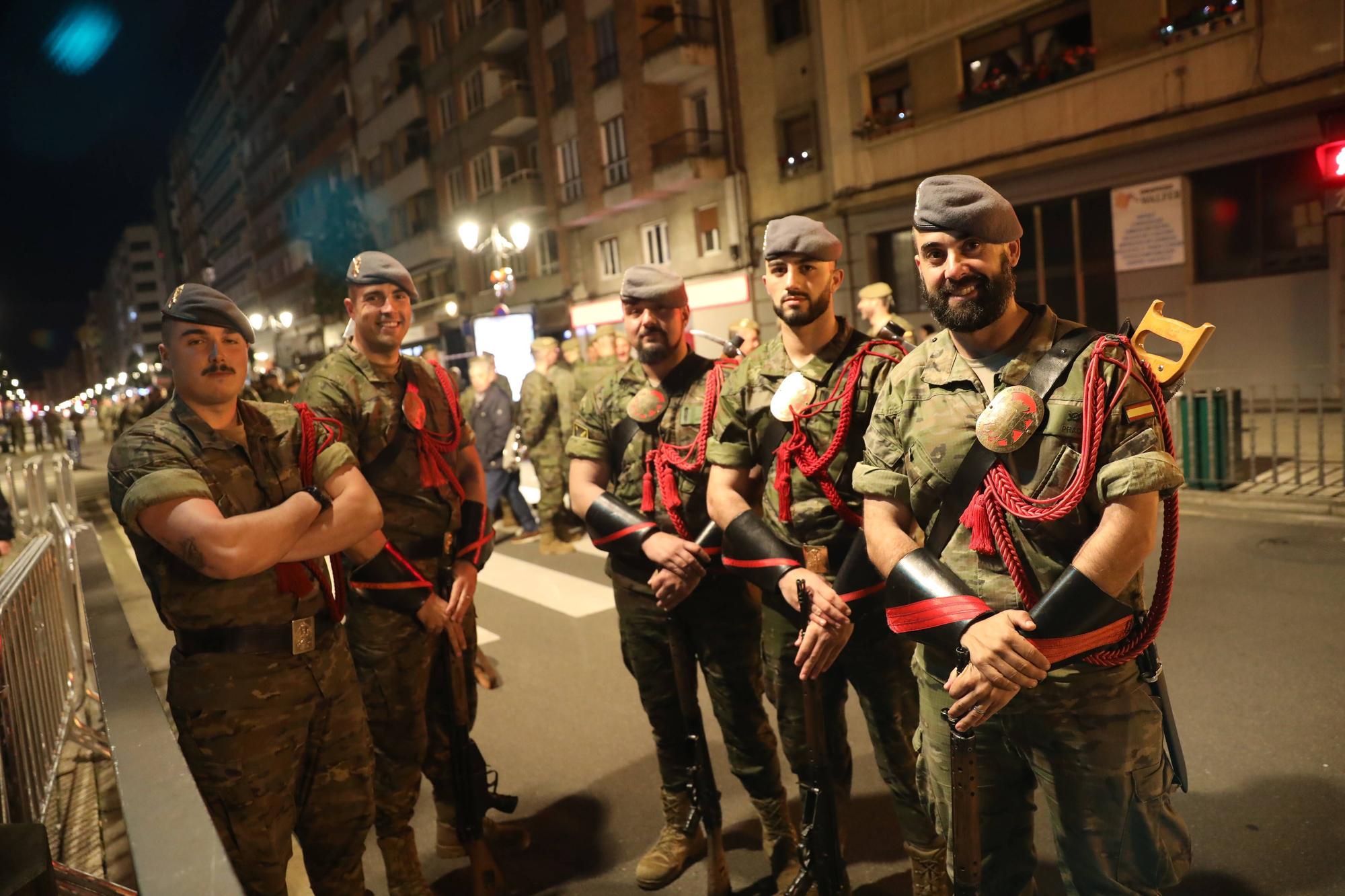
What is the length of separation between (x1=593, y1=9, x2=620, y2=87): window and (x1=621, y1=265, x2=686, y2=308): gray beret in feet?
77.1

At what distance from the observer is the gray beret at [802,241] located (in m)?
3.15

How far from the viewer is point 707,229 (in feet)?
79.1

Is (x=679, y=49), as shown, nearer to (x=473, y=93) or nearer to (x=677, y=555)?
(x=473, y=93)

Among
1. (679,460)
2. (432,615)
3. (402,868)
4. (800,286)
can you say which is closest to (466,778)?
(402,868)

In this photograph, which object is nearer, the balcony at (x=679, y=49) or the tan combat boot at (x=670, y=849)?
the tan combat boot at (x=670, y=849)

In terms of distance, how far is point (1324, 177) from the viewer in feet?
30.2

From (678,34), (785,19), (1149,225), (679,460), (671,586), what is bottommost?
(671,586)

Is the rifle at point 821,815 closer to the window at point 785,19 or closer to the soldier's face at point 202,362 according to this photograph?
the soldier's face at point 202,362

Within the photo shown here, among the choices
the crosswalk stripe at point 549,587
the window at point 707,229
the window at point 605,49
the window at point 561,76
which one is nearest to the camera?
the crosswalk stripe at point 549,587

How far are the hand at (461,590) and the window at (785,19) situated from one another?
19.4 metres

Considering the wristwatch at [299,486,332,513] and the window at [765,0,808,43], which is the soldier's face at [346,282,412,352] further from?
the window at [765,0,808,43]

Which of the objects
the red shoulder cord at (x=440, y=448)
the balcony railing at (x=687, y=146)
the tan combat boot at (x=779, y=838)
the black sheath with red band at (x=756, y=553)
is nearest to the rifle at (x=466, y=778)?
the red shoulder cord at (x=440, y=448)

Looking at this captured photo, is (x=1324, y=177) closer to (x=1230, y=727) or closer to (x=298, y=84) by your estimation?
(x=1230, y=727)

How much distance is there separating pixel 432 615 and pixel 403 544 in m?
0.33
